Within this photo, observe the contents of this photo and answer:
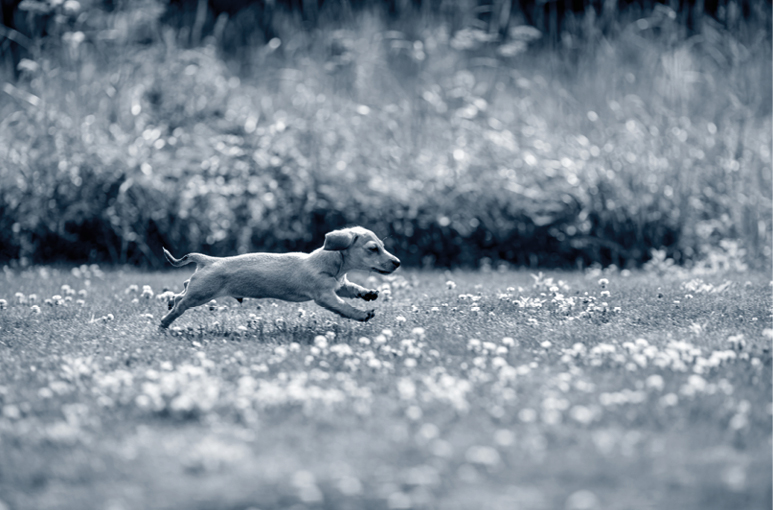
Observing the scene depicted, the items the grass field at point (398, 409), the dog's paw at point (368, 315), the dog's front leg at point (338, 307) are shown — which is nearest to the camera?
the grass field at point (398, 409)

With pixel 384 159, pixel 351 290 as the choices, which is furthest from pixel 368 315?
pixel 384 159

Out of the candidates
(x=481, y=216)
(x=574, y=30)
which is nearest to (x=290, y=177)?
(x=481, y=216)

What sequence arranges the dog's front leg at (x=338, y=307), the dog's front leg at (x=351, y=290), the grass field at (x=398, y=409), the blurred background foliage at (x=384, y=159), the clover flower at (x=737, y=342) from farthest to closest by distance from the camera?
the blurred background foliage at (x=384, y=159) < the dog's front leg at (x=351, y=290) < the dog's front leg at (x=338, y=307) < the clover flower at (x=737, y=342) < the grass field at (x=398, y=409)

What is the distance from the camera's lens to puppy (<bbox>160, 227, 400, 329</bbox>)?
5605 mm

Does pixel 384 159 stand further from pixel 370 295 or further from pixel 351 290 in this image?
pixel 370 295

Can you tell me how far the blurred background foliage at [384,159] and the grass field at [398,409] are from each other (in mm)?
3386

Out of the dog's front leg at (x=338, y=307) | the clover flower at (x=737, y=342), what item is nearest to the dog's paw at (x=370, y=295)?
the dog's front leg at (x=338, y=307)

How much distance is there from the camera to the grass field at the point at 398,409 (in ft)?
10.5

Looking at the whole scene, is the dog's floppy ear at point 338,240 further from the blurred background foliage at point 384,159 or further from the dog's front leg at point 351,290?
the blurred background foliage at point 384,159

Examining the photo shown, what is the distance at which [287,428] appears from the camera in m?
3.77

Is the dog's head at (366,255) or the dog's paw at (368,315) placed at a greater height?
the dog's head at (366,255)

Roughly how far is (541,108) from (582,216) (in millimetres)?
2250

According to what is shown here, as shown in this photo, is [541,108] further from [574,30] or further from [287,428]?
[287,428]

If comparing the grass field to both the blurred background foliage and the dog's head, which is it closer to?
the dog's head
